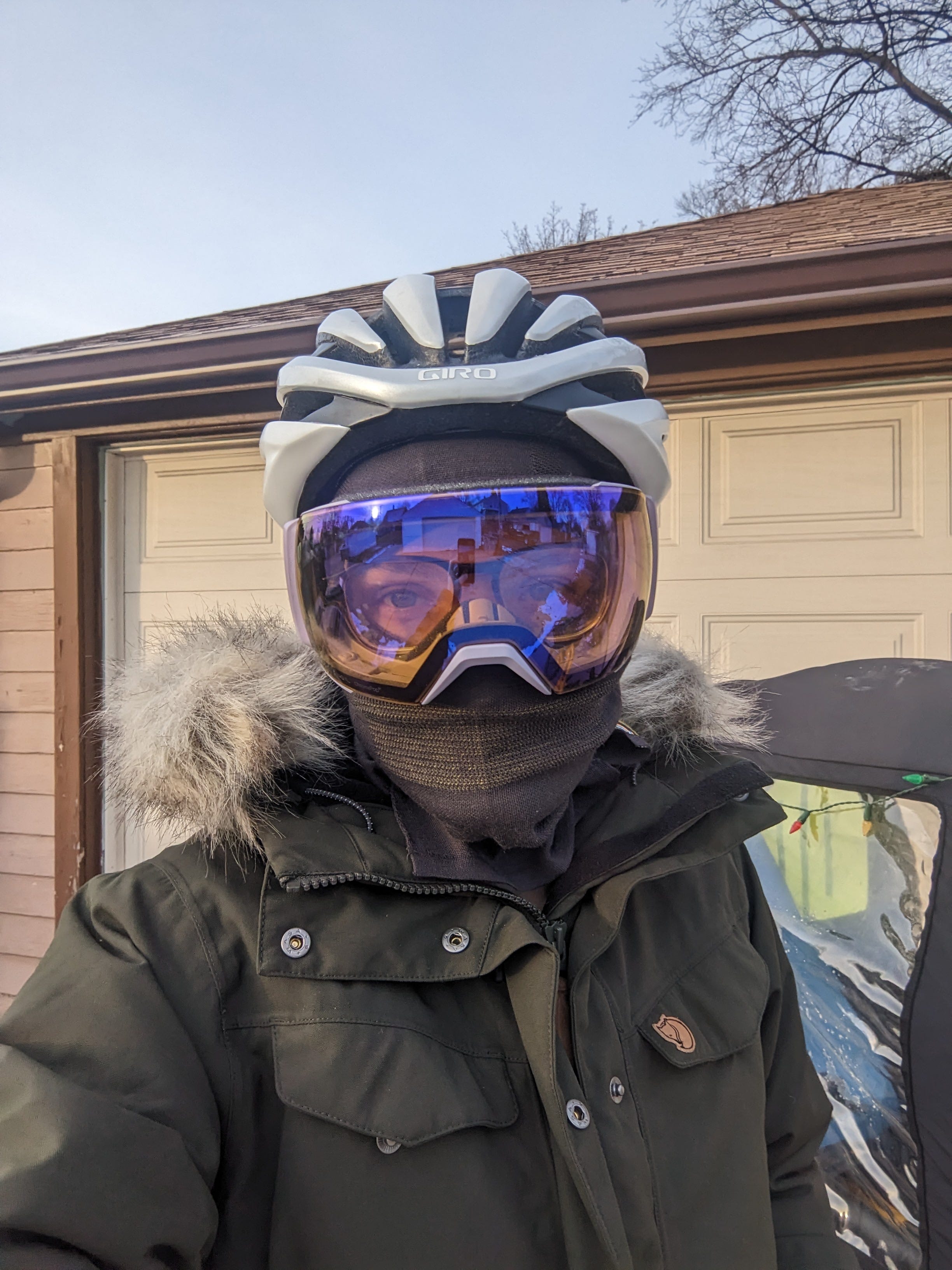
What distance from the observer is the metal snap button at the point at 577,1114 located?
105 centimetres

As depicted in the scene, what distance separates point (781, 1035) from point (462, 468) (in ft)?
4.44

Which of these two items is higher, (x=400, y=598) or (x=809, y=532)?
(x=809, y=532)

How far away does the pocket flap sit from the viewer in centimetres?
124

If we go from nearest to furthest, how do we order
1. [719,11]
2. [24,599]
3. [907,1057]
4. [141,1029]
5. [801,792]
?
1. [141,1029]
2. [907,1057]
3. [801,792]
4. [24,599]
5. [719,11]

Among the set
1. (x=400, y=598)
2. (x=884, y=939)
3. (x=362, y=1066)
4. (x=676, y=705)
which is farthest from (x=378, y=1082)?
(x=884, y=939)

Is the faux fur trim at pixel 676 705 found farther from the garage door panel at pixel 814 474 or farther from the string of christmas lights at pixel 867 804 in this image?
the garage door panel at pixel 814 474

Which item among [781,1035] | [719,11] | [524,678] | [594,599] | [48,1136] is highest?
[719,11]

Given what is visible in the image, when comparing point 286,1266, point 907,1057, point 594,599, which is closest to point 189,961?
point 286,1266

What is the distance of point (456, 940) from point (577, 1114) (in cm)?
30

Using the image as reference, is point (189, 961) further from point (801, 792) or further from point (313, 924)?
point (801, 792)

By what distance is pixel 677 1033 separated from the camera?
1245mm

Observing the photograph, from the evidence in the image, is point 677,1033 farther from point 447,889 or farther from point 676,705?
point 676,705

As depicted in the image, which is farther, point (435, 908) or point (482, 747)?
point (482, 747)

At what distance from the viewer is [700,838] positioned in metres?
1.37
